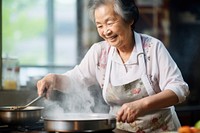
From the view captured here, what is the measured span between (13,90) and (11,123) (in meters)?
1.23

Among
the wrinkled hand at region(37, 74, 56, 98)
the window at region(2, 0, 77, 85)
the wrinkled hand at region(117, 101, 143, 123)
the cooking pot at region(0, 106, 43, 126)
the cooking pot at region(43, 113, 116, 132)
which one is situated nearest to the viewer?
the cooking pot at region(43, 113, 116, 132)

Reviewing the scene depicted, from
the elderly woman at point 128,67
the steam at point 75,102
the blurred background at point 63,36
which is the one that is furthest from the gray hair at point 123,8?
the blurred background at point 63,36

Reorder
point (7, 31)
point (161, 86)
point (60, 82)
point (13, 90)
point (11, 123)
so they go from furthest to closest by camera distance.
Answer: point (7, 31)
point (13, 90)
point (60, 82)
point (161, 86)
point (11, 123)

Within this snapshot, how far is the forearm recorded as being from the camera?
2.00 m

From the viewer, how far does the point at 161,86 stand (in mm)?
2260

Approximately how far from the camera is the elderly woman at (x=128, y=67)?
2.28 meters

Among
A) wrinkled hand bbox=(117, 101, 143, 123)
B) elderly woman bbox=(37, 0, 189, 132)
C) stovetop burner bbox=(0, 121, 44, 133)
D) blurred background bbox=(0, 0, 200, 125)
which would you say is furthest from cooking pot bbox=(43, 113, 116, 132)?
blurred background bbox=(0, 0, 200, 125)

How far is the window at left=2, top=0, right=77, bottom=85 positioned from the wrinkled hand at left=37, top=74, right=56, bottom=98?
1382mm

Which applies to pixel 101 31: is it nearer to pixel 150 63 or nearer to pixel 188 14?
pixel 150 63

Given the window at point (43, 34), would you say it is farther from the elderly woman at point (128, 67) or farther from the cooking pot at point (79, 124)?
the cooking pot at point (79, 124)

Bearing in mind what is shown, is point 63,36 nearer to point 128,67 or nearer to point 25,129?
point 128,67

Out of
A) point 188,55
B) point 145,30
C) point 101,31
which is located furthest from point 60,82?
point 188,55

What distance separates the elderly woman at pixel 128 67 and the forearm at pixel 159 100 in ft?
0.28

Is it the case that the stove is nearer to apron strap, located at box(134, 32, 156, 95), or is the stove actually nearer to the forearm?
the forearm
